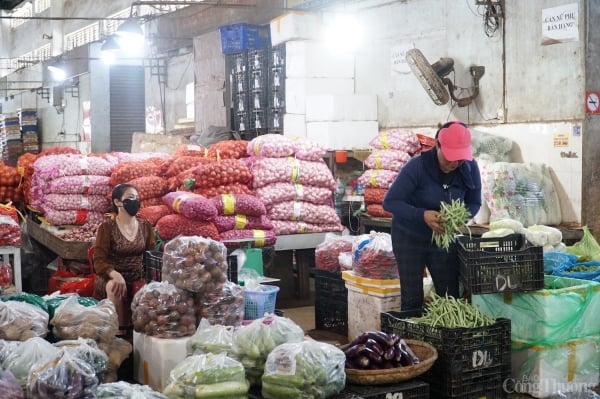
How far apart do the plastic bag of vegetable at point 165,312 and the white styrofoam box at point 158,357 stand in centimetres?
6

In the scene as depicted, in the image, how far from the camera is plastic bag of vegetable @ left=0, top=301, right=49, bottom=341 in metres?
5.03

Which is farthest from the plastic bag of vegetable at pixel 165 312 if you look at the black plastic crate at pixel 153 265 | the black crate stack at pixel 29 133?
the black crate stack at pixel 29 133

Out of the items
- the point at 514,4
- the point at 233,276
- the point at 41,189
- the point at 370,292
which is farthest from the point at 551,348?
the point at 41,189

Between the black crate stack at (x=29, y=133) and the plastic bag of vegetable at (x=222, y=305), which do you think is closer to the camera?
the plastic bag of vegetable at (x=222, y=305)

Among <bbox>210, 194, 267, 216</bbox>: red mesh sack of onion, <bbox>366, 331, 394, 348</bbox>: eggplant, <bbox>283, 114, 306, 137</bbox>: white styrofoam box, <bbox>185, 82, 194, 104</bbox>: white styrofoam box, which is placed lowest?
<bbox>366, 331, 394, 348</bbox>: eggplant

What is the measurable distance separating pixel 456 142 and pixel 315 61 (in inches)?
275

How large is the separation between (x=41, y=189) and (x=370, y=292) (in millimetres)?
4814

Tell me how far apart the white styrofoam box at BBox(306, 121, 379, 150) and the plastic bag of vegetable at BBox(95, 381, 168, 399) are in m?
7.88

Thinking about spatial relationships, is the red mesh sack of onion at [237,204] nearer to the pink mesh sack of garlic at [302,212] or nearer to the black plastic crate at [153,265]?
the pink mesh sack of garlic at [302,212]

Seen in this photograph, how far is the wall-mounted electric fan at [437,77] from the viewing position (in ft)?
33.8

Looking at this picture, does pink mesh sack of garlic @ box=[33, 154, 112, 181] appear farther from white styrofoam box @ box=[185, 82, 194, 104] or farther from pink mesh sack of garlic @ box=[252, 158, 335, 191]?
white styrofoam box @ box=[185, 82, 194, 104]

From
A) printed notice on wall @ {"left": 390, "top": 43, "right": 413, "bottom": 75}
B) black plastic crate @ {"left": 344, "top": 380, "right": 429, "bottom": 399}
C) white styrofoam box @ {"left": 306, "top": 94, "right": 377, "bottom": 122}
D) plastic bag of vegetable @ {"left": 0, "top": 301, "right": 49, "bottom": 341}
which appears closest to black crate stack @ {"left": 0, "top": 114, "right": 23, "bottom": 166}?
white styrofoam box @ {"left": 306, "top": 94, "right": 377, "bottom": 122}

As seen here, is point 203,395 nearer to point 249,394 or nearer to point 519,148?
point 249,394

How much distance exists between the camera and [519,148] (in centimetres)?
963
